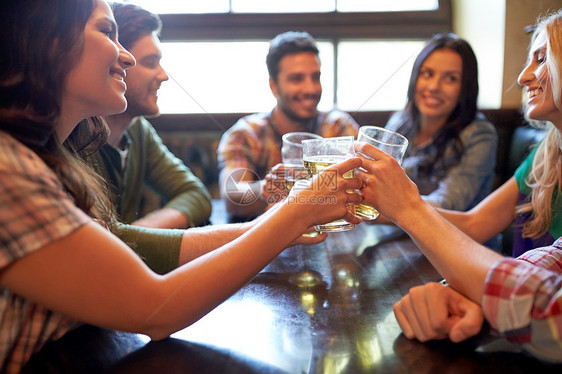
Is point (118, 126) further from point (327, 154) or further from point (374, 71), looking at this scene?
point (374, 71)

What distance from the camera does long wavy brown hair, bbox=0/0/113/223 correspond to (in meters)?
0.76

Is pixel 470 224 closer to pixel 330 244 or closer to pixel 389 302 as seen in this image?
pixel 330 244

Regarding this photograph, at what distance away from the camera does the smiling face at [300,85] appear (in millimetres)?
2389

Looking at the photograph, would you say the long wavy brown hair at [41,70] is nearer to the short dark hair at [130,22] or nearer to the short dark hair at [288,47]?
the short dark hair at [130,22]

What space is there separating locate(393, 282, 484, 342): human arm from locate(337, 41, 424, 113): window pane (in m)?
2.63

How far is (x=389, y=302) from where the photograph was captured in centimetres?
93

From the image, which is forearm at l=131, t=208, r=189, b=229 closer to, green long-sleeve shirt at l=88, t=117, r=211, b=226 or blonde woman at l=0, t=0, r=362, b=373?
green long-sleeve shirt at l=88, t=117, r=211, b=226

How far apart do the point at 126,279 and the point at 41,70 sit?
0.39 meters

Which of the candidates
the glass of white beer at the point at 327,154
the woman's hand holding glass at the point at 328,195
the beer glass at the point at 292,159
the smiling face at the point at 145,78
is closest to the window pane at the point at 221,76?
the smiling face at the point at 145,78

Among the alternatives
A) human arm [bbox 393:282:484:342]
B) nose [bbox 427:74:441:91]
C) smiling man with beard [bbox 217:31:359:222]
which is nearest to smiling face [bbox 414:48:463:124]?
nose [bbox 427:74:441:91]


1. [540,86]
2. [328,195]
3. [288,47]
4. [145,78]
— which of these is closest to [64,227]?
[328,195]

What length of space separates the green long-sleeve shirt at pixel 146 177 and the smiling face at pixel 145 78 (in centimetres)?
10

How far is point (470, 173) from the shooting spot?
78.6 inches

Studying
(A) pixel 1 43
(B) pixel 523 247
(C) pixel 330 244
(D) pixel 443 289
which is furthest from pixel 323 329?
(B) pixel 523 247
